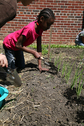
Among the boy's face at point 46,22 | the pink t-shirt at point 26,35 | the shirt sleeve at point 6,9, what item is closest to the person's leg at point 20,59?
the pink t-shirt at point 26,35

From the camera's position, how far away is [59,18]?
4457 millimetres

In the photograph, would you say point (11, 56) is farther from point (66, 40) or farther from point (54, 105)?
point (66, 40)

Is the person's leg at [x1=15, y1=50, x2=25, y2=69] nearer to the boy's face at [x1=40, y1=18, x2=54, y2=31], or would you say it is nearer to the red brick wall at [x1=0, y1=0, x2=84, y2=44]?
the boy's face at [x1=40, y1=18, x2=54, y2=31]

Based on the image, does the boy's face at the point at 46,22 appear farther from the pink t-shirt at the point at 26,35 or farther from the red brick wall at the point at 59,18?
the red brick wall at the point at 59,18

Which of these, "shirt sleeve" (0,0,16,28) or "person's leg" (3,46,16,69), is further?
"person's leg" (3,46,16,69)

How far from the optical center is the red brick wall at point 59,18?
14.1ft

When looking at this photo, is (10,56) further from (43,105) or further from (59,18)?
(59,18)

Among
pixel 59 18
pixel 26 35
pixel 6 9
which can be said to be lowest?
pixel 26 35

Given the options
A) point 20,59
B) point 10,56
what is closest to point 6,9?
point 10,56

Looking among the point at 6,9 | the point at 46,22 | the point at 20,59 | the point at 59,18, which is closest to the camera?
the point at 6,9

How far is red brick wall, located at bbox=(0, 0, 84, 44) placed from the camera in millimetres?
4297

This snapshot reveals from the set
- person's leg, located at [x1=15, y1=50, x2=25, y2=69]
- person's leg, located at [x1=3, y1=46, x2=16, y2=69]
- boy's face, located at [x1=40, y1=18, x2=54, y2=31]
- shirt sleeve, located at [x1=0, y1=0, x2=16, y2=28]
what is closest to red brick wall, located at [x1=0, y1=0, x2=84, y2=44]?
person's leg, located at [x1=15, y1=50, x2=25, y2=69]

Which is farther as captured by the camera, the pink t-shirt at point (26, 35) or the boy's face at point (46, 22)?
the pink t-shirt at point (26, 35)

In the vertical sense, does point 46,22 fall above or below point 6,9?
below
